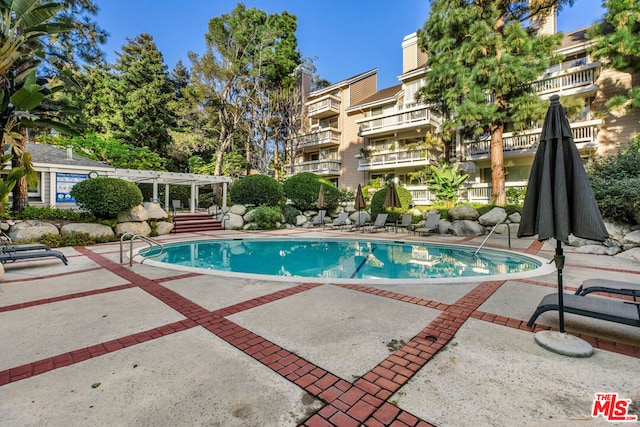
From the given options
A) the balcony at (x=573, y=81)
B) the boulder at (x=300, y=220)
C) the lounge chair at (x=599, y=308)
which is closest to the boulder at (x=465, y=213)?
the balcony at (x=573, y=81)

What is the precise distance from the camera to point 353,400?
2236 millimetres

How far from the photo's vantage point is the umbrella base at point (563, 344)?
2826 mm

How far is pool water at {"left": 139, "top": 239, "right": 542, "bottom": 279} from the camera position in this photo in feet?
24.7

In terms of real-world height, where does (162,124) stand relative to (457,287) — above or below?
above

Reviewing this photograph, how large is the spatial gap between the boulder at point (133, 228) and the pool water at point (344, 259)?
245cm

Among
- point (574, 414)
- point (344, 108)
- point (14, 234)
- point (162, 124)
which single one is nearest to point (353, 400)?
point (574, 414)

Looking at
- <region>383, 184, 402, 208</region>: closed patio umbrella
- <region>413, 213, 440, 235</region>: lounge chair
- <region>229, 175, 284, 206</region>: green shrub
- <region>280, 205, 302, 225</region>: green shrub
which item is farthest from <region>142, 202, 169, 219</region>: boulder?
<region>413, 213, 440, 235</region>: lounge chair

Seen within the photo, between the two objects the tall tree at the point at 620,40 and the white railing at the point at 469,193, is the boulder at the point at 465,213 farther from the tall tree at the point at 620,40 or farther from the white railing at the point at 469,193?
the tall tree at the point at 620,40

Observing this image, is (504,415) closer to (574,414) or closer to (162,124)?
(574,414)

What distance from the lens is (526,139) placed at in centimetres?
1689

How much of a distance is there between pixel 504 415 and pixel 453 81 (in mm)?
17095

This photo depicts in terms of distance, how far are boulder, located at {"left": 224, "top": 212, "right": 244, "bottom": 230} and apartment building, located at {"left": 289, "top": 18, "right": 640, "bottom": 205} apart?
987 cm

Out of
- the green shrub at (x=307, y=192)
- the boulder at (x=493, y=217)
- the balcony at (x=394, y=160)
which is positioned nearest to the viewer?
the boulder at (x=493, y=217)

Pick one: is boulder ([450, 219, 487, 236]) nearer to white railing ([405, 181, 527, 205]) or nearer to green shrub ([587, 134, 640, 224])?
white railing ([405, 181, 527, 205])
